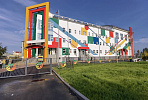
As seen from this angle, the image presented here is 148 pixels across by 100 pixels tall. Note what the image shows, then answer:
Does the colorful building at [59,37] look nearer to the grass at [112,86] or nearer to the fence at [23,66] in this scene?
the fence at [23,66]

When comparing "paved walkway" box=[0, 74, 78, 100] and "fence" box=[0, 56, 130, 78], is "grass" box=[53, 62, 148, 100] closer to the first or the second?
"paved walkway" box=[0, 74, 78, 100]

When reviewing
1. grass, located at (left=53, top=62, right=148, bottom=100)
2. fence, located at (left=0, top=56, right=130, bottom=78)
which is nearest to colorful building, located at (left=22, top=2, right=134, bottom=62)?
fence, located at (left=0, top=56, right=130, bottom=78)

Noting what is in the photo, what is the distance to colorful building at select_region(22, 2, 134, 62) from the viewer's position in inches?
1124

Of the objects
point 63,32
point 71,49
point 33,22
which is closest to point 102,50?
point 71,49

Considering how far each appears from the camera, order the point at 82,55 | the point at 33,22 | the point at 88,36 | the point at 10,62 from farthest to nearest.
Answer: the point at 88,36, the point at 82,55, the point at 33,22, the point at 10,62

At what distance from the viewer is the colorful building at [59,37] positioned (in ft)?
93.7

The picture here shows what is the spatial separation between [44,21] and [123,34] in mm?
45676

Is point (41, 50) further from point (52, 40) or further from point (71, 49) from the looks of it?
point (71, 49)

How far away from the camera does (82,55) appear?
3475cm

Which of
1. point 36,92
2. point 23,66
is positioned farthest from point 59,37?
point 36,92

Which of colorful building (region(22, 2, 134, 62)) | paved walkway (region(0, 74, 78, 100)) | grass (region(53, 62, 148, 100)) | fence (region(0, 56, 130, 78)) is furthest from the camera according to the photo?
colorful building (region(22, 2, 134, 62))

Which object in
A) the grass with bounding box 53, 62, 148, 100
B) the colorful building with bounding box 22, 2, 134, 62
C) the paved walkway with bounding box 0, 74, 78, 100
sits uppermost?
the colorful building with bounding box 22, 2, 134, 62

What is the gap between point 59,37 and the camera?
3070 cm

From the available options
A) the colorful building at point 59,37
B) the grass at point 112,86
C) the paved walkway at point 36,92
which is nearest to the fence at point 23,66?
the paved walkway at point 36,92
